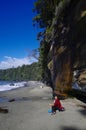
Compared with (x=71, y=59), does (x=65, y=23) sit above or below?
above

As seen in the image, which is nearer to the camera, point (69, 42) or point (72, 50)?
point (72, 50)

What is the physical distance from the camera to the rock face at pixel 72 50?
21578 millimetres

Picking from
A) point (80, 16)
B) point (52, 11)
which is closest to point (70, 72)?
point (80, 16)

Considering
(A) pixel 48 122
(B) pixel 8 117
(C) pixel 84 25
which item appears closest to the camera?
(A) pixel 48 122

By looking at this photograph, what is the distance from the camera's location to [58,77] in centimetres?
2778

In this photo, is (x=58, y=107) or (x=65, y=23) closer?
(x=58, y=107)

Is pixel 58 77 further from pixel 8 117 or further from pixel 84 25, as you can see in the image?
pixel 8 117

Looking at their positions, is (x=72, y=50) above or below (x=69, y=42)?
below

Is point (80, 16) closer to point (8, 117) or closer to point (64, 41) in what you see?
point (64, 41)

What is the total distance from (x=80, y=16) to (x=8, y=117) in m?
12.9

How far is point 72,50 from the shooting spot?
2381 cm

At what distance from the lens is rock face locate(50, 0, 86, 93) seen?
21.6m

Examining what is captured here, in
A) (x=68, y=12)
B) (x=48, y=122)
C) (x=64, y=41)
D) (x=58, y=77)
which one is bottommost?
(x=48, y=122)

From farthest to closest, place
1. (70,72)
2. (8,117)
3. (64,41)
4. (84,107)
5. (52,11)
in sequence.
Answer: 1. (52,11)
2. (64,41)
3. (70,72)
4. (84,107)
5. (8,117)
